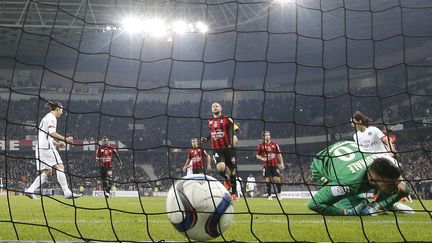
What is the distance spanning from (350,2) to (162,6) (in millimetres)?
7260

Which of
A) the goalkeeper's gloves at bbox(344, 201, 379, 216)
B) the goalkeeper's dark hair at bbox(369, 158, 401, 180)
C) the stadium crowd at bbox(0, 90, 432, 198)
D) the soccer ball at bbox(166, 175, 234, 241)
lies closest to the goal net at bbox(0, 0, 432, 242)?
the stadium crowd at bbox(0, 90, 432, 198)

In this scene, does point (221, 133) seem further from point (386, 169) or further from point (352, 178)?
point (386, 169)

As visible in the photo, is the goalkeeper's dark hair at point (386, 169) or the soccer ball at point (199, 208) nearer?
the soccer ball at point (199, 208)

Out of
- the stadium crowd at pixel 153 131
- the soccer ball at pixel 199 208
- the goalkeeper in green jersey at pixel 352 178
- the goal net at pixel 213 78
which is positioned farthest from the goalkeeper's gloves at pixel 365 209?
the stadium crowd at pixel 153 131

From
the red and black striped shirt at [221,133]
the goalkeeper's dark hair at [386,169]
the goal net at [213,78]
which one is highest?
the goal net at [213,78]

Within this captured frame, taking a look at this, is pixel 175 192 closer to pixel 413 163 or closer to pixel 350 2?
pixel 350 2

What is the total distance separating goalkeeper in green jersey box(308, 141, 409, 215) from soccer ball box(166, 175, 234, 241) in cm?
78

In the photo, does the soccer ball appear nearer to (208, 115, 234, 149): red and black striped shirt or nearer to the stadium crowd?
(208, 115, 234, 149): red and black striped shirt

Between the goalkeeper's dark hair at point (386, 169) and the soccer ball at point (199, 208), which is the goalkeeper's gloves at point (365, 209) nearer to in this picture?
the goalkeeper's dark hair at point (386, 169)

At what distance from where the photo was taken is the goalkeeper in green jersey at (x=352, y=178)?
3.85m

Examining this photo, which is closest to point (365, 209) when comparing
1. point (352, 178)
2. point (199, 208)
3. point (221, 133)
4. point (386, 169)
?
point (352, 178)

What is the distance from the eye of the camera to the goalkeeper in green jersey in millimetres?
3846

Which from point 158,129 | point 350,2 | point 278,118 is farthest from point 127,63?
point 350,2

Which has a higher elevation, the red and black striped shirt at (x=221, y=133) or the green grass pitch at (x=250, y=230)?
the red and black striped shirt at (x=221, y=133)
